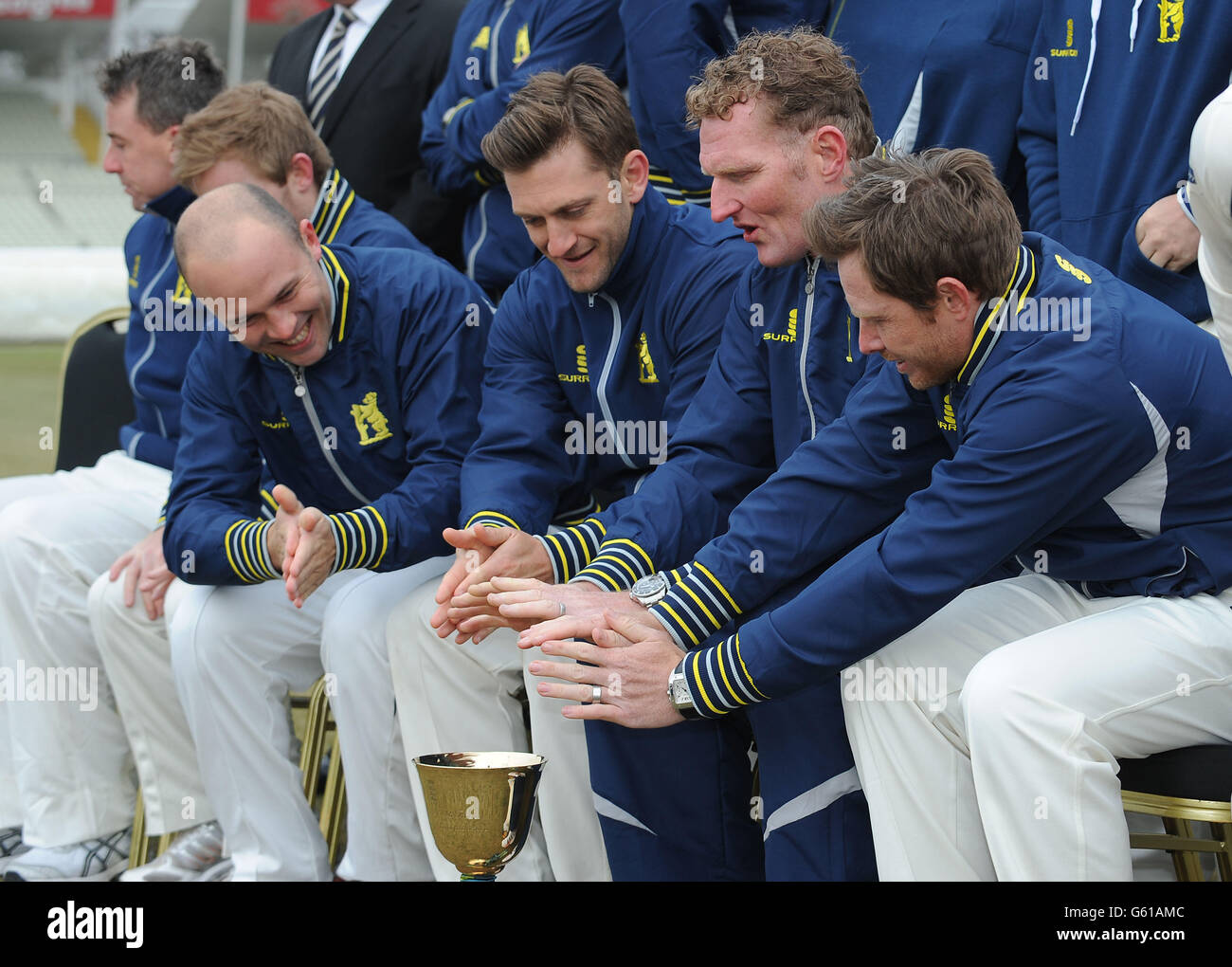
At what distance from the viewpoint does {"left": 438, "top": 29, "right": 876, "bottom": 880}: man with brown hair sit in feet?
9.37

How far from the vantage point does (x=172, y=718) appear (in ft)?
12.7

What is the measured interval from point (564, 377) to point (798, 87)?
0.91 metres

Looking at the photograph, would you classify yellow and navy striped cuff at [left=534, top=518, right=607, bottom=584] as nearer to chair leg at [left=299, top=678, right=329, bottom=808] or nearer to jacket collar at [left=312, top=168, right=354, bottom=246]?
chair leg at [left=299, top=678, right=329, bottom=808]

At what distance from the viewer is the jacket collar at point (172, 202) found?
14.3ft

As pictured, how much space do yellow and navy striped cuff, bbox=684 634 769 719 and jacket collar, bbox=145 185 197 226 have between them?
8.34 ft

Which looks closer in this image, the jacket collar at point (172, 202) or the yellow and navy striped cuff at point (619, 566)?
the yellow and navy striped cuff at point (619, 566)

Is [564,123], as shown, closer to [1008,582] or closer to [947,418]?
[947,418]

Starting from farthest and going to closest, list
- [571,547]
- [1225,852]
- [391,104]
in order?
[391,104], [571,547], [1225,852]

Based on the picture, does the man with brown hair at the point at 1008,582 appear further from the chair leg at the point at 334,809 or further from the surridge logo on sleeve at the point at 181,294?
the surridge logo on sleeve at the point at 181,294

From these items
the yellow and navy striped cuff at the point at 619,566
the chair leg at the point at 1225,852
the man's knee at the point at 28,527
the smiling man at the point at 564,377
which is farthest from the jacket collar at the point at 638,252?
the man's knee at the point at 28,527

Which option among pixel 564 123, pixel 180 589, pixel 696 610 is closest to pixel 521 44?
pixel 564 123

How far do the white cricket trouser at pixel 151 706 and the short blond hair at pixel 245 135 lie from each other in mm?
1153

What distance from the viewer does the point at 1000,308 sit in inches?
93.4

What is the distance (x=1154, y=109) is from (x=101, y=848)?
3.22 metres
